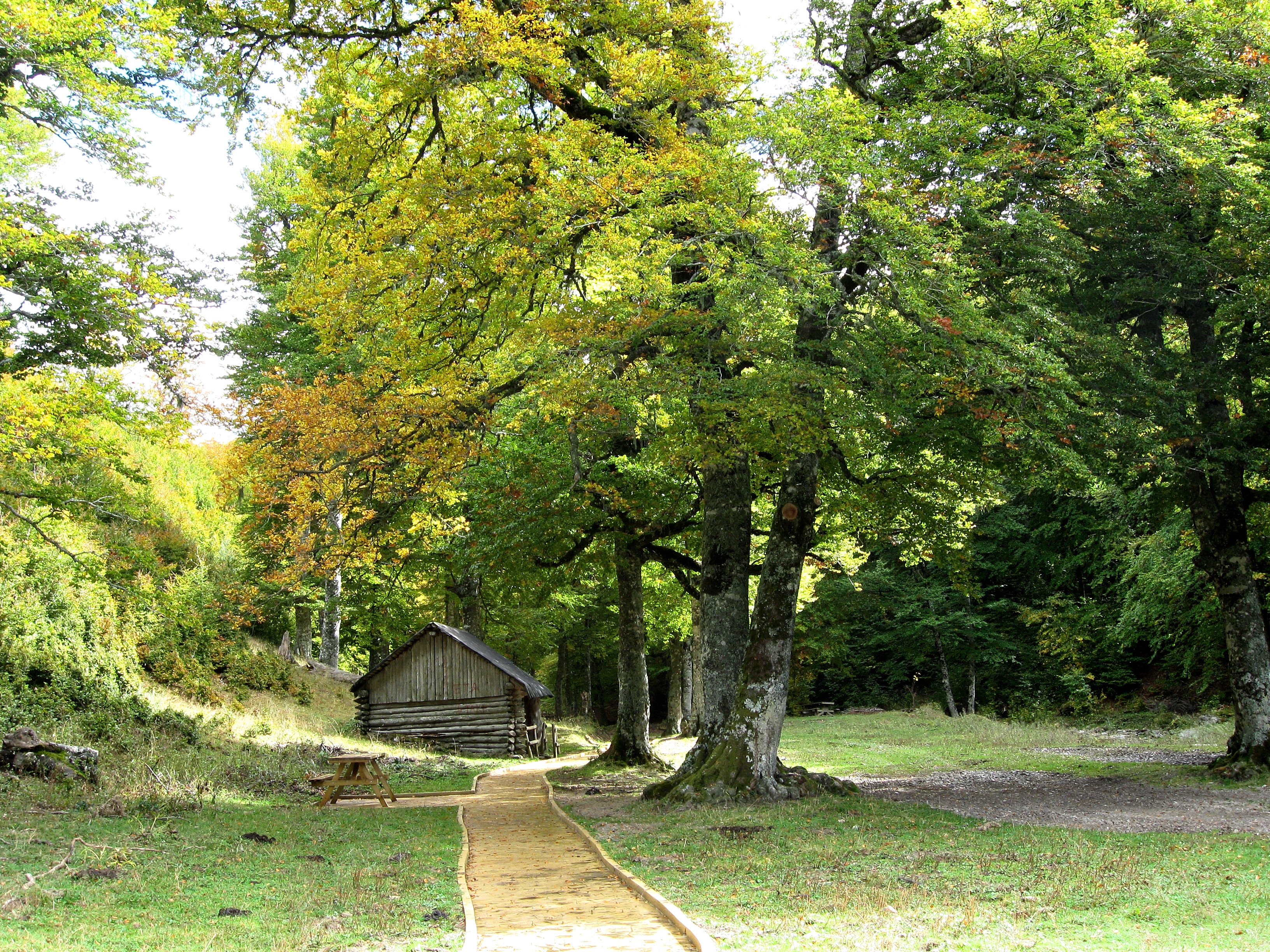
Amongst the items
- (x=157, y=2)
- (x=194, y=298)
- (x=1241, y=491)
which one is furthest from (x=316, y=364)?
(x=1241, y=491)

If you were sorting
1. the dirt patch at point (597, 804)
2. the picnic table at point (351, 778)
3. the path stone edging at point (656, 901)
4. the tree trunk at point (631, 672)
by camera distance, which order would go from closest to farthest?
the path stone edging at point (656, 901) < the dirt patch at point (597, 804) < the picnic table at point (351, 778) < the tree trunk at point (631, 672)

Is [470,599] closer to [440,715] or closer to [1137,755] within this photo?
[440,715]

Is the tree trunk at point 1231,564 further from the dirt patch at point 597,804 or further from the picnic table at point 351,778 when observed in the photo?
the picnic table at point 351,778

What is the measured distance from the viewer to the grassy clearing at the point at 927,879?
5500 mm

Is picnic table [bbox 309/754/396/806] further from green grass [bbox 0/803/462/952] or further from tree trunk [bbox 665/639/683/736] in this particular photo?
tree trunk [bbox 665/639/683/736]

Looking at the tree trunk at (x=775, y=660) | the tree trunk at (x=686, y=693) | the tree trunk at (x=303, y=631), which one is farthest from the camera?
the tree trunk at (x=303, y=631)

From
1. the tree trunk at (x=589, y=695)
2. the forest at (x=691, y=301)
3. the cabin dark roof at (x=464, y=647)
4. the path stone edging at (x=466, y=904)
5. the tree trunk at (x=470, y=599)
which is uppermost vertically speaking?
the forest at (x=691, y=301)

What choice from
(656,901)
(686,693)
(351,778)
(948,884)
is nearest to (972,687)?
(686,693)

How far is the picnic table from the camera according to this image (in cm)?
1293

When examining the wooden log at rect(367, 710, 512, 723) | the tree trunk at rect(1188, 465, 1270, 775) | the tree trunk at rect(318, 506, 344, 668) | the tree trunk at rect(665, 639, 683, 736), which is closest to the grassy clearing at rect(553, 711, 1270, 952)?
the tree trunk at rect(1188, 465, 1270, 775)

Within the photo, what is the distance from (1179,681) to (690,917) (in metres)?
32.1

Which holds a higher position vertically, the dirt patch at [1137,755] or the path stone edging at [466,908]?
the path stone edging at [466,908]

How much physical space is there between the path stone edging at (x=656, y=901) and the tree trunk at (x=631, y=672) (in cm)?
843

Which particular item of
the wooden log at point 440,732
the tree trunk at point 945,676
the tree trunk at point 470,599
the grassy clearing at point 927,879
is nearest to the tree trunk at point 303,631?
the tree trunk at point 470,599
